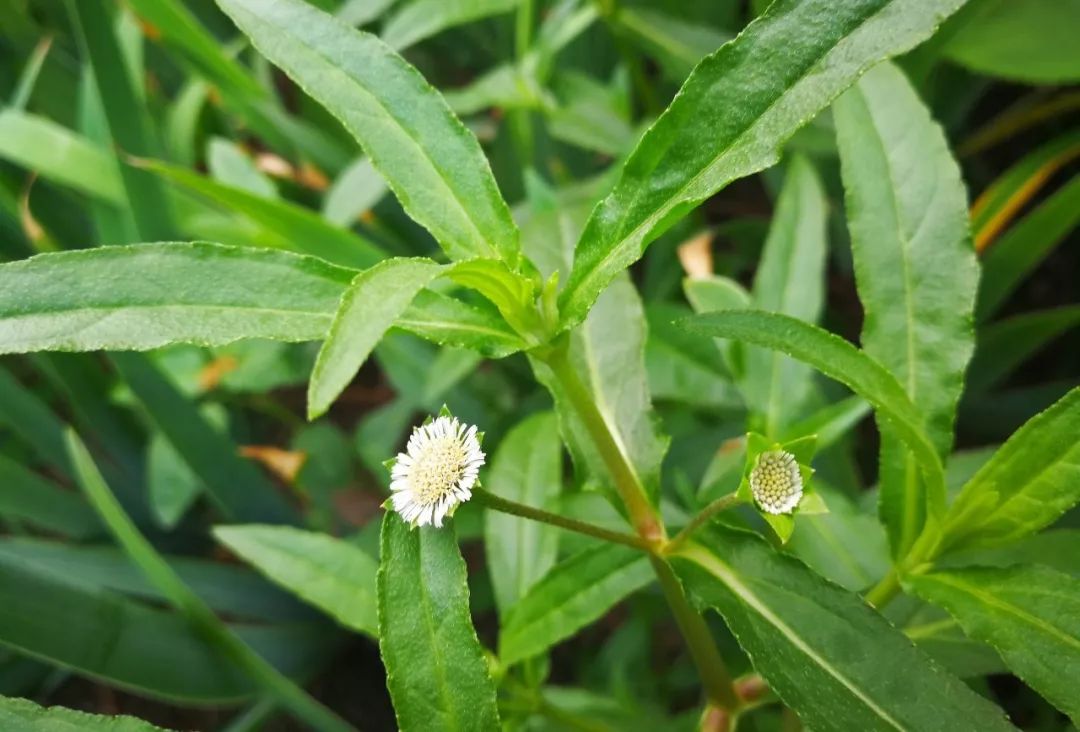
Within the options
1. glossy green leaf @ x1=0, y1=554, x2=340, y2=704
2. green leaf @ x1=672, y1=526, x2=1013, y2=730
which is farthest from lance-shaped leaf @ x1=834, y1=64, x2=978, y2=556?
glossy green leaf @ x1=0, y1=554, x2=340, y2=704

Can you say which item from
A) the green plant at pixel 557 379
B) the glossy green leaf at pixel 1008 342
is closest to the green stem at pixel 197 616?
the green plant at pixel 557 379

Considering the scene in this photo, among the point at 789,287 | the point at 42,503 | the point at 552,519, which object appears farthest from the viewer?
the point at 42,503

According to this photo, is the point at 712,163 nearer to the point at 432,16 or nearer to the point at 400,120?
the point at 400,120

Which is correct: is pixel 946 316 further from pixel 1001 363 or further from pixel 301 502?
pixel 301 502

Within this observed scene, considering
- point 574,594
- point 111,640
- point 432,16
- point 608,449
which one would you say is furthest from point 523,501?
point 432,16

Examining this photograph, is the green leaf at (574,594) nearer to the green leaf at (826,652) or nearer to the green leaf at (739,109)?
the green leaf at (826,652)

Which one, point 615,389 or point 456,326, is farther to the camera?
point 615,389

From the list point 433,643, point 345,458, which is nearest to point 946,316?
point 433,643
